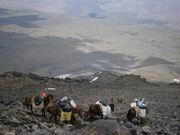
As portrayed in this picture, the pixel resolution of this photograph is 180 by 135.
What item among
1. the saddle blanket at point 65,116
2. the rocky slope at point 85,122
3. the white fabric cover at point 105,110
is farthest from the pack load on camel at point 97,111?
the saddle blanket at point 65,116

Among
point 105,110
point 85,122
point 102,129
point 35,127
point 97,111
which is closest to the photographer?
point 102,129

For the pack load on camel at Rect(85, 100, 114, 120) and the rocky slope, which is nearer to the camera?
the rocky slope

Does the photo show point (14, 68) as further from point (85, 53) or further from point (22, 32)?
point (22, 32)

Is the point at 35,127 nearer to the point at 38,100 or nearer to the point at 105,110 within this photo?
the point at 38,100

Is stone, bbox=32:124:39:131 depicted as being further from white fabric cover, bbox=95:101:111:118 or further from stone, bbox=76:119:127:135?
white fabric cover, bbox=95:101:111:118

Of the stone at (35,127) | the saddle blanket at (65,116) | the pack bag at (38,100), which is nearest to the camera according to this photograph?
the stone at (35,127)

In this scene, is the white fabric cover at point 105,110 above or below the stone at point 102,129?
below

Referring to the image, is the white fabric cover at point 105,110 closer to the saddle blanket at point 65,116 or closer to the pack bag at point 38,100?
the saddle blanket at point 65,116

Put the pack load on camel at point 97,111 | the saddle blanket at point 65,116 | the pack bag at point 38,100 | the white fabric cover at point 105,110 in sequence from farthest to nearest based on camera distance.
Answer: the pack bag at point 38,100, the white fabric cover at point 105,110, the pack load on camel at point 97,111, the saddle blanket at point 65,116

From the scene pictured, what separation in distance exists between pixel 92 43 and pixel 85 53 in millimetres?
29378

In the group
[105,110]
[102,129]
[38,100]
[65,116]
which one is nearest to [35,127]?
[65,116]

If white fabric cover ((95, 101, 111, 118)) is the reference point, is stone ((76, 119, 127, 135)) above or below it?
above

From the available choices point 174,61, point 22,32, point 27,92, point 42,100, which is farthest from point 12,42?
point 42,100

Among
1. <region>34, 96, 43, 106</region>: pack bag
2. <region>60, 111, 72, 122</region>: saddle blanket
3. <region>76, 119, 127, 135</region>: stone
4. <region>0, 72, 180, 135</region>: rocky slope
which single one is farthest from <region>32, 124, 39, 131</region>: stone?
<region>34, 96, 43, 106</region>: pack bag
